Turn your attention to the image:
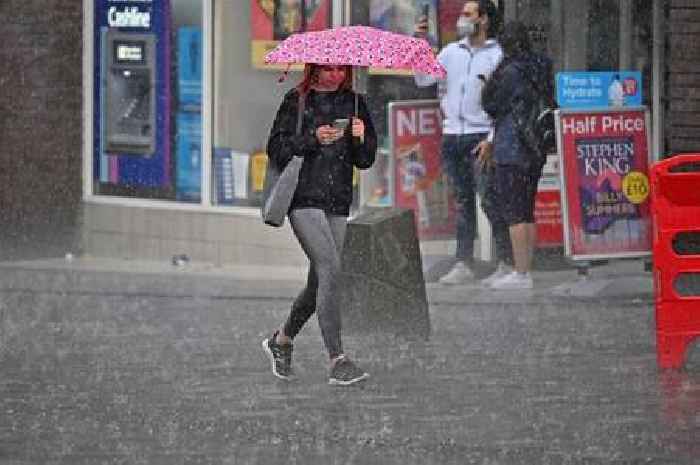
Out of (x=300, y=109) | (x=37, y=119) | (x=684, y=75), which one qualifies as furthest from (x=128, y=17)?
(x=300, y=109)

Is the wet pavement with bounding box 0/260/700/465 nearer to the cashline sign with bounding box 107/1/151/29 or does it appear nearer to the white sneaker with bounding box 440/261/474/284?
the white sneaker with bounding box 440/261/474/284

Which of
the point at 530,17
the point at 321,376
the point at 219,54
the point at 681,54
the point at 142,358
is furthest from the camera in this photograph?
the point at 219,54

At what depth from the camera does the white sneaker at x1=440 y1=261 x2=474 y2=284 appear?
1636cm

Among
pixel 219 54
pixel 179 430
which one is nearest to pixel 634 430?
pixel 179 430

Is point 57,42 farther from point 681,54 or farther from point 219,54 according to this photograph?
point 681,54

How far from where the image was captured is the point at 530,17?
17062 mm

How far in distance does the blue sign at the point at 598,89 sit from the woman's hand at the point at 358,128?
5.13 metres

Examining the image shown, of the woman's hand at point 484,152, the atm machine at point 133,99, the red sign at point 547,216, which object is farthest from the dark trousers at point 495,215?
the atm machine at point 133,99

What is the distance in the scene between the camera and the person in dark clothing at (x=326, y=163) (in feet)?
37.1

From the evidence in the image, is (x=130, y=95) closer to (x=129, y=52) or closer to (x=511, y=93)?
(x=129, y=52)

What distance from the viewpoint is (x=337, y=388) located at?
11.3m

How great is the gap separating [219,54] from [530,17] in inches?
108

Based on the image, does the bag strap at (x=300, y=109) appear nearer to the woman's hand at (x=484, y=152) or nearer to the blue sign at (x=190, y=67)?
the woman's hand at (x=484, y=152)

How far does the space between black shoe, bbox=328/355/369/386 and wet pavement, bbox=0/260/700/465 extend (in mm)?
61
